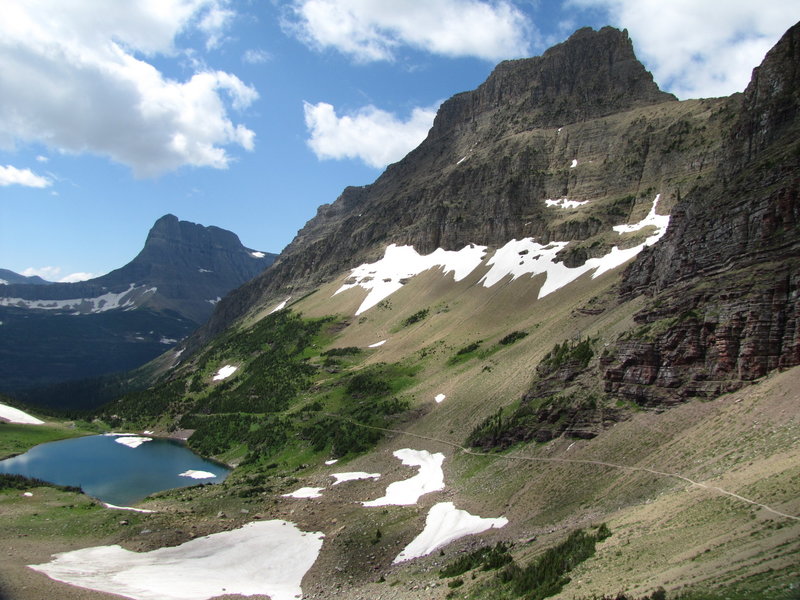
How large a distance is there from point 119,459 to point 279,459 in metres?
35.4

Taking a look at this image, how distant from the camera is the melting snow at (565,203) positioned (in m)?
146

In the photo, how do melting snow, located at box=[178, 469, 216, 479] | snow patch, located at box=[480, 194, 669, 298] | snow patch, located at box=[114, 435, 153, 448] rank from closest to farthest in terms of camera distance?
melting snow, located at box=[178, 469, 216, 479]
snow patch, located at box=[480, 194, 669, 298]
snow patch, located at box=[114, 435, 153, 448]

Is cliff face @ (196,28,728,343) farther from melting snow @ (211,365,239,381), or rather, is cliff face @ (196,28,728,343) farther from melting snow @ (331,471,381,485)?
melting snow @ (331,471,381,485)

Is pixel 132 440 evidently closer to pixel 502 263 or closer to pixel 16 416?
pixel 16 416

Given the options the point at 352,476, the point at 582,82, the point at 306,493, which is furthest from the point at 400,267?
the point at 306,493

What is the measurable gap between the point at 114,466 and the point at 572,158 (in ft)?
443

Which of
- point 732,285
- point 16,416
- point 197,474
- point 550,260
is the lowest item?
point 197,474

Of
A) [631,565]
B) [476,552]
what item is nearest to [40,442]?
[476,552]

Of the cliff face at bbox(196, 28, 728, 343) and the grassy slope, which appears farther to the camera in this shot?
the cliff face at bbox(196, 28, 728, 343)

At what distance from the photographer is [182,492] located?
2776 inches

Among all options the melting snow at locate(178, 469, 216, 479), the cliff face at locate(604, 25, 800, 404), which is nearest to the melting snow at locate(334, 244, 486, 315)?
the melting snow at locate(178, 469, 216, 479)

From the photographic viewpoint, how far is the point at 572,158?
160m

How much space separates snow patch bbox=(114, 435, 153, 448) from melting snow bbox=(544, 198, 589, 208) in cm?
11401

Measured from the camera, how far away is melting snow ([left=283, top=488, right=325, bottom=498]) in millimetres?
62500
